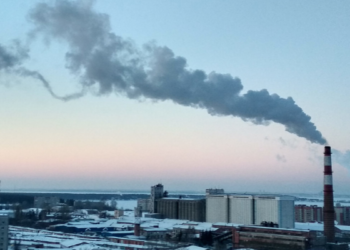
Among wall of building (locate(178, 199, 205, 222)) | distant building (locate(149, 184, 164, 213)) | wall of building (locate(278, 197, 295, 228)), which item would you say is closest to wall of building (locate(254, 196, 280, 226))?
wall of building (locate(278, 197, 295, 228))

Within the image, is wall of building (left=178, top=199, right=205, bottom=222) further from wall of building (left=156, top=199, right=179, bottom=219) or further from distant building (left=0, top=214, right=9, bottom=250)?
distant building (left=0, top=214, right=9, bottom=250)

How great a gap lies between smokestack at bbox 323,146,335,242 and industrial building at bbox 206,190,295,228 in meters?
4.00

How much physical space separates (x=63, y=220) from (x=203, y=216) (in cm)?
817

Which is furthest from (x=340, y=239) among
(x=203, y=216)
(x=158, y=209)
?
(x=158, y=209)

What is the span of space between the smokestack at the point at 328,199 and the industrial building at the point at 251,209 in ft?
13.1

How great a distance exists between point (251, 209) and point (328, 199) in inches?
299

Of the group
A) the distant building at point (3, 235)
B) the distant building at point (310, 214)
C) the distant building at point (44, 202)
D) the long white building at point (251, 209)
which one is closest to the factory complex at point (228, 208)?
the long white building at point (251, 209)

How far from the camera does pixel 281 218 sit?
72.5ft

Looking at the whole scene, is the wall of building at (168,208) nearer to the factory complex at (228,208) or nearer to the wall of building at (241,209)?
the factory complex at (228,208)

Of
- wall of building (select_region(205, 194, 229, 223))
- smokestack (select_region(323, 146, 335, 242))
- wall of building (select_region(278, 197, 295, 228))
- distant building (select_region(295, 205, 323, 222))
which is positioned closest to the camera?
smokestack (select_region(323, 146, 335, 242))

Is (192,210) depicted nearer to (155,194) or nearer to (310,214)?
(155,194)

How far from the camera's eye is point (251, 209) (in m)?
23.6

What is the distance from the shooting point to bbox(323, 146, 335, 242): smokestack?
1630 centimetres

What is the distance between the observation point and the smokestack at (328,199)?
53.5ft
